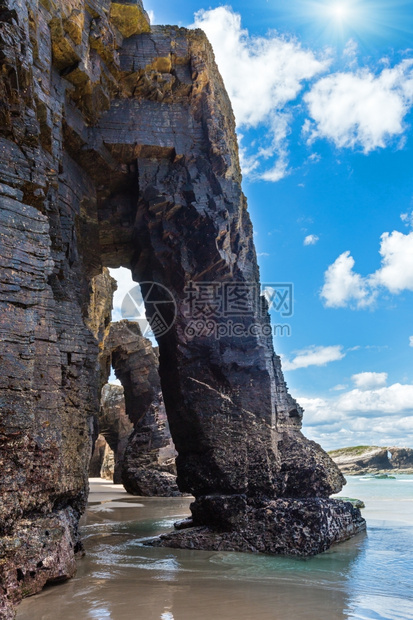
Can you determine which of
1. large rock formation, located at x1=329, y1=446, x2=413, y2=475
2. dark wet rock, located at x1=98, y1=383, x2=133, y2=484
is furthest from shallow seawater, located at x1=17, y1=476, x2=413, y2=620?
large rock formation, located at x1=329, y1=446, x2=413, y2=475

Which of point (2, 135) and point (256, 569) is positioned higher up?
point (2, 135)

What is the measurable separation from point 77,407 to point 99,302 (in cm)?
1064

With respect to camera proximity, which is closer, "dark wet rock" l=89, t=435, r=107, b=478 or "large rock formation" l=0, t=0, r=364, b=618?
"large rock formation" l=0, t=0, r=364, b=618

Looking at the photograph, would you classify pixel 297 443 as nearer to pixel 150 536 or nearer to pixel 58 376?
pixel 150 536

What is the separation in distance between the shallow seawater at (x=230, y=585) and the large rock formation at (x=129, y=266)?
63 centimetres

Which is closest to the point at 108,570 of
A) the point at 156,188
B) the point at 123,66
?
the point at 156,188

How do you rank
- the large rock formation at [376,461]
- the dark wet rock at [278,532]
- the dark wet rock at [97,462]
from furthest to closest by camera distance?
the large rock formation at [376,461] < the dark wet rock at [97,462] < the dark wet rock at [278,532]

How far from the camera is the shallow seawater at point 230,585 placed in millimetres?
5270

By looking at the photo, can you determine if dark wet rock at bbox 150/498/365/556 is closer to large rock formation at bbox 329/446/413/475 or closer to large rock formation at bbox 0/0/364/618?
large rock formation at bbox 0/0/364/618

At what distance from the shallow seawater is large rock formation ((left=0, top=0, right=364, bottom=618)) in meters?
0.63

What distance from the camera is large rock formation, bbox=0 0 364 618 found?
6.37 metres

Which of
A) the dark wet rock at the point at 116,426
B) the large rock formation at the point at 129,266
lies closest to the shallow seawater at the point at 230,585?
the large rock formation at the point at 129,266

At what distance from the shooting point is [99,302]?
18.5 meters

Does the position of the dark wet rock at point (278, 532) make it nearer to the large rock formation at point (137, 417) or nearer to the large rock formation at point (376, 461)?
the large rock formation at point (137, 417)
